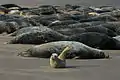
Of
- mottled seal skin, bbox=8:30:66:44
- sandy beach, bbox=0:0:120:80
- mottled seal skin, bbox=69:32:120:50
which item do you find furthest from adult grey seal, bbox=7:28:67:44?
sandy beach, bbox=0:0:120:80

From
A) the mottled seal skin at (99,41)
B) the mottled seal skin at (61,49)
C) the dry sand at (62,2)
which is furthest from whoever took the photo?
the dry sand at (62,2)

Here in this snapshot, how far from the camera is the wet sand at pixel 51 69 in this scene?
4426mm

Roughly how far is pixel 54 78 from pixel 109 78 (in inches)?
23.9

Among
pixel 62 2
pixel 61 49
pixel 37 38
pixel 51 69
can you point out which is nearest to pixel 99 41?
pixel 37 38

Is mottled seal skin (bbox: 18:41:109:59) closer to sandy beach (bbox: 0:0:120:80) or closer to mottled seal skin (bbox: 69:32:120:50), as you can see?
sandy beach (bbox: 0:0:120:80)

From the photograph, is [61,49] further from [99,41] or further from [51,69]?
[99,41]

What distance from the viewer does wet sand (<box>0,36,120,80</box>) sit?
4426 millimetres

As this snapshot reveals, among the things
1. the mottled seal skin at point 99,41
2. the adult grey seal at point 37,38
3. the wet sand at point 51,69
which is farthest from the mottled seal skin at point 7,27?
the wet sand at point 51,69

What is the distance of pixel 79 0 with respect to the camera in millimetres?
41844

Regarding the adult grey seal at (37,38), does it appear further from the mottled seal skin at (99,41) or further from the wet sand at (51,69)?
the wet sand at (51,69)

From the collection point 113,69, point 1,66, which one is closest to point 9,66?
point 1,66

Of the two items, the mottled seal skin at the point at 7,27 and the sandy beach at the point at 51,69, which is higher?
the sandy beach at the point at 51,69

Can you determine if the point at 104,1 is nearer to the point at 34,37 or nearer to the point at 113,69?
the point at 34,37

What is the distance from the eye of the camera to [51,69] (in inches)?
195
